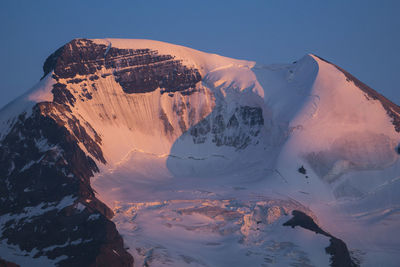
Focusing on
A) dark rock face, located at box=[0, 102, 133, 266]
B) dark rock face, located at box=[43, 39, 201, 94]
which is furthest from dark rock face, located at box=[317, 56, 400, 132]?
dark rock face, located at box=[0, 102, 133, 266]

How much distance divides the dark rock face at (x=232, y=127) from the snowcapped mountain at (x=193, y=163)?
27 cm

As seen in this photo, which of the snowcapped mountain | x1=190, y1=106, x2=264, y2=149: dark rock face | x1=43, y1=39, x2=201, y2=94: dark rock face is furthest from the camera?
x1=190, y1=106, x2=264, y2=149: dark rock face

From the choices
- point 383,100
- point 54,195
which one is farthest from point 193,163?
point 383,100

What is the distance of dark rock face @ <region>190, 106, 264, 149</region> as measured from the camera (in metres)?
146

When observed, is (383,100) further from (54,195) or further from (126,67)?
(54,195)

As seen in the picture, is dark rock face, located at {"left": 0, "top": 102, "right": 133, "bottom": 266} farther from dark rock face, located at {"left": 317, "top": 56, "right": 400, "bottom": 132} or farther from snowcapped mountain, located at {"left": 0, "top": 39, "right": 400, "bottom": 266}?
dark rock face, located at {"left": 317, "top": 56, "right": 400, "bottom": 132}

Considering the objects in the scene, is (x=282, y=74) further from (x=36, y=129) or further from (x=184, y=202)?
(x=36, y=129)

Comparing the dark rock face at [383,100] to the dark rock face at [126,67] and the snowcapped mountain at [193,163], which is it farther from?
the dark rock face at [126,67]

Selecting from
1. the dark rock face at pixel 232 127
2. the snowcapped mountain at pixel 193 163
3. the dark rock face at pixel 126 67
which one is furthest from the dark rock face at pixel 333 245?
the dark rock face at pixel 126 67

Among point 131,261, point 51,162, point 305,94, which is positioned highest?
point 305,94

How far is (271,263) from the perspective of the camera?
101m

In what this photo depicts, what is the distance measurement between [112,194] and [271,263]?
3567 cm

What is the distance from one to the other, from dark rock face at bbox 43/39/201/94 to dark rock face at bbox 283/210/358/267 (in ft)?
177

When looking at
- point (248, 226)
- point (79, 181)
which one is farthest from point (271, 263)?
point (79, 181)
